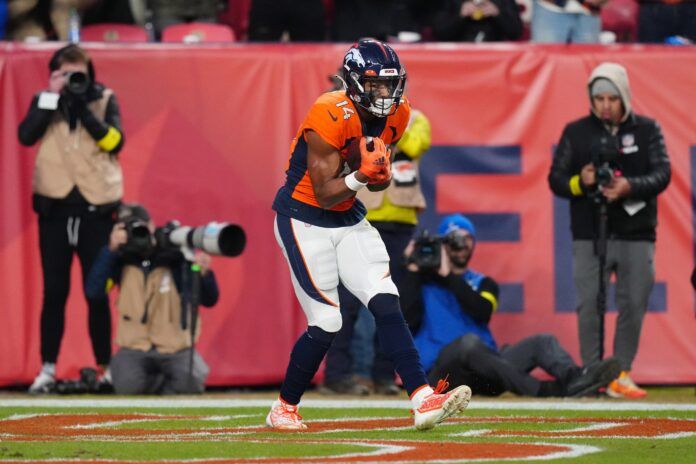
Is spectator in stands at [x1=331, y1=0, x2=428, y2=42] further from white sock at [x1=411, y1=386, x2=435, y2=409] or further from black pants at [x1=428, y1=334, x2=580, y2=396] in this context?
white sock at [x1=411, y1=386, x2=435, y2=409]

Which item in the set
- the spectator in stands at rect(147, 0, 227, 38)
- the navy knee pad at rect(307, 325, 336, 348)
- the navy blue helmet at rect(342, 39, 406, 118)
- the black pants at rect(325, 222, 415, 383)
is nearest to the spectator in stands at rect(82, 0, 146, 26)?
the spectator in stands at rect(147, 0, 227, 38)

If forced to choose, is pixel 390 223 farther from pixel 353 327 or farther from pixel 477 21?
pixel 477 21

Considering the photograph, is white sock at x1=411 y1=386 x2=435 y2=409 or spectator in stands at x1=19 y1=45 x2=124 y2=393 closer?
white sock at x1=411 y1=386 x2=435 y2=409

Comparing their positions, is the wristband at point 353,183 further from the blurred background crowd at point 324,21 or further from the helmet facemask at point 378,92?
the blurred background crowd at point 324,21

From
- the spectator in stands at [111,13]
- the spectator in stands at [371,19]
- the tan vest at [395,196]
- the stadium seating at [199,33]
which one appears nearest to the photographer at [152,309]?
the tan vest at [395,196]

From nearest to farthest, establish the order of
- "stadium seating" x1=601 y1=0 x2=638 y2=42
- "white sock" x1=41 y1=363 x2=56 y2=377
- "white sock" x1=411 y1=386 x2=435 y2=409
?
1. "white sock" x1=411 y1=386 x2=435 y2=409
2. "white sock" x1=41 y1=363 x2=56 y2=377
3. "stadium seating" x1=601 y1=0 x2=638 y2=42

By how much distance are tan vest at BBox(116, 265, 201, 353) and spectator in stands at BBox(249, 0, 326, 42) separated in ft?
7.58

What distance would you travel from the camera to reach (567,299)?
10.7m

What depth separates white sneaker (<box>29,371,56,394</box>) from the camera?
976cm

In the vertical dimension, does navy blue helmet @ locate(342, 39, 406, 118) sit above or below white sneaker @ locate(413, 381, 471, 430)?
above

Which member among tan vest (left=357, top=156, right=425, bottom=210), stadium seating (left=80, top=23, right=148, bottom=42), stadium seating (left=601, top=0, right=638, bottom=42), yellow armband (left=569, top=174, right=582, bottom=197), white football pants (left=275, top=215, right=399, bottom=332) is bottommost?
tan vest (left=357, top=156, right=425, bottom=210)

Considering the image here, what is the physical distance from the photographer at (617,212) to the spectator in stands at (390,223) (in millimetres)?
918

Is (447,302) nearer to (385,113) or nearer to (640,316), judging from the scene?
(640,316)

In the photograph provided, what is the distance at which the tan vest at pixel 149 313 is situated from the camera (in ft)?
31.9
